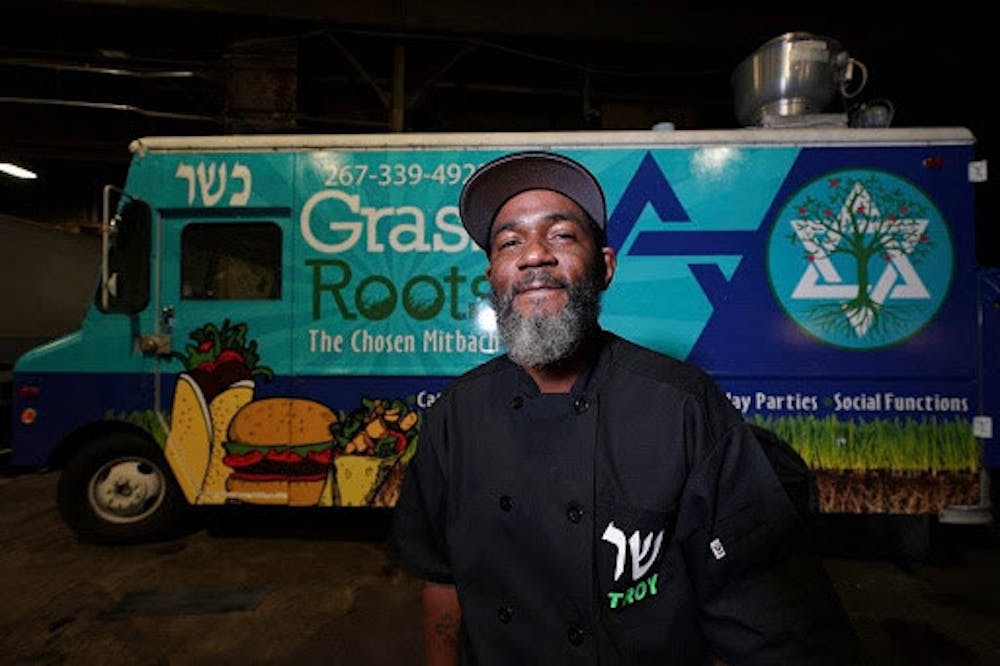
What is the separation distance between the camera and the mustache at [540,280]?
157 centimetres

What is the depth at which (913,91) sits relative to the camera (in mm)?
9688

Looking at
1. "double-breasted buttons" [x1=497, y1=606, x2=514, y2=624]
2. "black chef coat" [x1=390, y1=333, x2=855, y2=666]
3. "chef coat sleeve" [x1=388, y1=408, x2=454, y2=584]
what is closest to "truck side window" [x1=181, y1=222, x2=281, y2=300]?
"chef coat sleeve" [x1=388, y1=408, x2=454, y2=584]

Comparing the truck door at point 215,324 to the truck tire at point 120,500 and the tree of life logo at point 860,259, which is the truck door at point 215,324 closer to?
the truck tire at point 120,500

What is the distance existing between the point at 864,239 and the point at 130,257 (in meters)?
5.86

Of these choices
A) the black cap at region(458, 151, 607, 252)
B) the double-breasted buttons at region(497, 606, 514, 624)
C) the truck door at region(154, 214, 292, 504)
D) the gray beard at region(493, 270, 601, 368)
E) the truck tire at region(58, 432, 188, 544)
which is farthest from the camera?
the truck tire at region(58, 432, 188, 544)

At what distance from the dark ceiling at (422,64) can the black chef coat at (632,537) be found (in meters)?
7.87

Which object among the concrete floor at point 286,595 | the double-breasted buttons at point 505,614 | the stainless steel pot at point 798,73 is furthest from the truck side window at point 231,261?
the stainless steel pot at point 798,73

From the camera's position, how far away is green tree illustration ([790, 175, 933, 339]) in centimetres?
391

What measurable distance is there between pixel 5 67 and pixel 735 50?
12.3 meters

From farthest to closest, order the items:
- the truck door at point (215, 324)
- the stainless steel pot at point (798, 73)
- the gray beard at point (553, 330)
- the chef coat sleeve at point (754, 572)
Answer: the truck door at point (215, 324) < the stainless steel pot at point (798, 73) < the gray beard at point (553, 330) < the chef coat sleeve at point (754, 572)

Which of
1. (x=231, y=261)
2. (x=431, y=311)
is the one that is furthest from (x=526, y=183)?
(x=231, y=261)

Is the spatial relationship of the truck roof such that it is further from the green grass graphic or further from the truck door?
the green grass graphic

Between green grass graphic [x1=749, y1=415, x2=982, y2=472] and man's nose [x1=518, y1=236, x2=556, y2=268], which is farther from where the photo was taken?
green grass graphic [x1=749, y1=415, x2=982, y2=472]

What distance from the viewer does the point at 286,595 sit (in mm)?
3896
